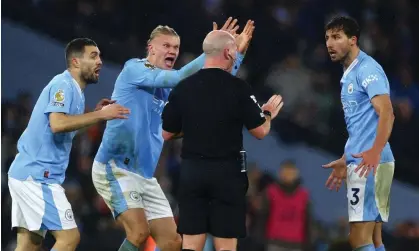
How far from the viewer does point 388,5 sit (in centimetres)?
1159

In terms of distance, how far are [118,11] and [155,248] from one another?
198 inches

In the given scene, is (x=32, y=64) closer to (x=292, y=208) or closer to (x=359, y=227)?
(x=292, y=208)

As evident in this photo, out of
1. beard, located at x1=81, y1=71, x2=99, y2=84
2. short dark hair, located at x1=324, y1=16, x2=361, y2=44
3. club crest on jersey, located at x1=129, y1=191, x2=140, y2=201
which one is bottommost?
club crest on jersey, located at x1=129, y1=191, x2=140, y2=201

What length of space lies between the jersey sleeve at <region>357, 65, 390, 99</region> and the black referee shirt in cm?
91

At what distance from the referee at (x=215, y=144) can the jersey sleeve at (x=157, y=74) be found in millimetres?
704

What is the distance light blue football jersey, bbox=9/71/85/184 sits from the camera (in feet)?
19.7

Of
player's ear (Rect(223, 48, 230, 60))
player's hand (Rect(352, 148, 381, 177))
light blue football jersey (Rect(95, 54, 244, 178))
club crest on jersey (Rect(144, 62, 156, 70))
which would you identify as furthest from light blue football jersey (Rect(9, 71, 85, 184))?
player's hand (Rect(352, 148, 381, 177))

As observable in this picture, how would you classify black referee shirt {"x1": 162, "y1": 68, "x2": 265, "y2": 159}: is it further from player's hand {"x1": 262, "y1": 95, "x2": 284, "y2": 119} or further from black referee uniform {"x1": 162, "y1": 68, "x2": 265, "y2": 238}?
player's hand {"x1": 262, "y1": 95, "x2": 284, "y2": 119}

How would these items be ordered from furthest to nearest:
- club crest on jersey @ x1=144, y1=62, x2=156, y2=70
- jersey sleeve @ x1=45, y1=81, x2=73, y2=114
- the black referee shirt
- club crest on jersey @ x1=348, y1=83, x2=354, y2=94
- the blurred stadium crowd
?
the blurred stadium crowd
club crest on jersey @ x1=144, y1=62, x2=156, y2=70
club crest on jersey @ x1=348, y1=83, x2=354, y2=94
jersey sleeve @ x1=45, y1=81, x2=73, y2=114
the black referee shirt

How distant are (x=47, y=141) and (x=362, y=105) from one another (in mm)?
2127

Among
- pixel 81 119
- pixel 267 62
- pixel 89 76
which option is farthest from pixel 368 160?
pixel 267 62

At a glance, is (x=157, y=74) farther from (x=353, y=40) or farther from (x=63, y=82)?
(x=353, y=40)

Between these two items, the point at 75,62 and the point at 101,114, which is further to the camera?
the point at 75,62

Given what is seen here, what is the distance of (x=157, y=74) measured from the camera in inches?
251
